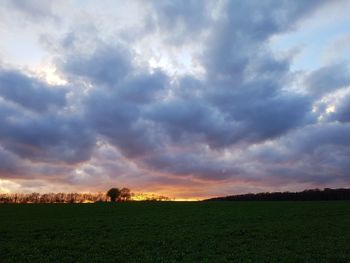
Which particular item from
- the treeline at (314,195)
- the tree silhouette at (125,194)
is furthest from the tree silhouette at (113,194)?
the treeline at (314,195)

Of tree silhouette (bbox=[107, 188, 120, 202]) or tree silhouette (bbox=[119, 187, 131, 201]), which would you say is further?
tree silhouette (bbox=[119, 187, 131, 201])

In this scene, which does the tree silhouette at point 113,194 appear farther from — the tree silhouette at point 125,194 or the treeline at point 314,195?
the treeline at point 314,195

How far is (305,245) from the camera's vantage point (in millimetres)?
30797

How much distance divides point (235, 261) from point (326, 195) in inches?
6126

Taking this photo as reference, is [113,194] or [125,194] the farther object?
[125,194]

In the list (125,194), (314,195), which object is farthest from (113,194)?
(314,195)

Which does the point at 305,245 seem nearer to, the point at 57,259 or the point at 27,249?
the point at 57,259

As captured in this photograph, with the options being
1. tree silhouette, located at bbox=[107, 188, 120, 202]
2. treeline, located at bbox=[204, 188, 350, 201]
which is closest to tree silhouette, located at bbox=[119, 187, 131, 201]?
tree silhouette, located at bbox=[107, 188, 120, 202]

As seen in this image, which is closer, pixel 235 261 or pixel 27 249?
pixel 235 261

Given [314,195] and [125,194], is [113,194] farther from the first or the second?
[314,195]

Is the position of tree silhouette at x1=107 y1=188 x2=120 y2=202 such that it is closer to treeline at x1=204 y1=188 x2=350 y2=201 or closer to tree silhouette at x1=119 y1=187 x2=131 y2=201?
tree silhouette at x1=119 y1=187 x2=131 y2=201

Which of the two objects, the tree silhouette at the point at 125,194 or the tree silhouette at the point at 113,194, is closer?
the tree silhouette at the point at 113,194

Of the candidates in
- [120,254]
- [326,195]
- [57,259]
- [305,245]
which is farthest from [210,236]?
[326,195]

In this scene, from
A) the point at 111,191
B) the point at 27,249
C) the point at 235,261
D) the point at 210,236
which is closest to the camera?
the point at 235,261
